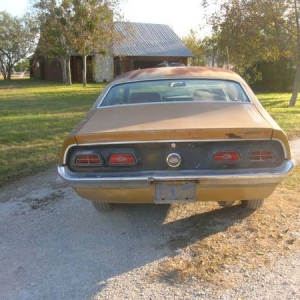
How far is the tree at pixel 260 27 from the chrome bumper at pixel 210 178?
41.1 ft

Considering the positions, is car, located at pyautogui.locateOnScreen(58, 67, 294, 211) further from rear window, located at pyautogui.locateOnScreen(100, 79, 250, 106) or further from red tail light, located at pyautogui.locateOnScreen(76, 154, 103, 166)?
rear window, located at pyautogui.locateOnScreen(100, 79, 250, 106)

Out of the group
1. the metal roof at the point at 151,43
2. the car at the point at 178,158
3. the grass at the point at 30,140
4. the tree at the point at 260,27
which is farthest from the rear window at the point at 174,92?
the metal roof at the point at 151,43

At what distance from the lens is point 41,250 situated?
3473mm

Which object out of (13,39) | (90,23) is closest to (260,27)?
(90,23)

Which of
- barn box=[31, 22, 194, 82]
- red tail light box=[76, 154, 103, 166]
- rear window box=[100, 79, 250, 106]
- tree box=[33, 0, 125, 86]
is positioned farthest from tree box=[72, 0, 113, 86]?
red tail light box=[76, 154, 103, 166]

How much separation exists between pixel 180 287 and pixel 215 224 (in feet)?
3.77

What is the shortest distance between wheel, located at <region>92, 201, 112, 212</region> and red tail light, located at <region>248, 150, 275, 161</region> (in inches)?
62.3

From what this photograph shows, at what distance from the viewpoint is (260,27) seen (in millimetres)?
14797

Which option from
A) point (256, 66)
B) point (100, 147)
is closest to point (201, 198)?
point (100, 147)

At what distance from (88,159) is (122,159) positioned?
0.30 m

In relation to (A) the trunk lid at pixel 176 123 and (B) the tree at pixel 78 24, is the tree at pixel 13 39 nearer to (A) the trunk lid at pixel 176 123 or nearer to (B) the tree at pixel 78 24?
(B) the tree at pixel 78 24

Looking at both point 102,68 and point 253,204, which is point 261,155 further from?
point 102,68

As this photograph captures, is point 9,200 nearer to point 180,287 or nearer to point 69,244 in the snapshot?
point 69,244

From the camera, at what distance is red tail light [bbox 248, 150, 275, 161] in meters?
3.26
